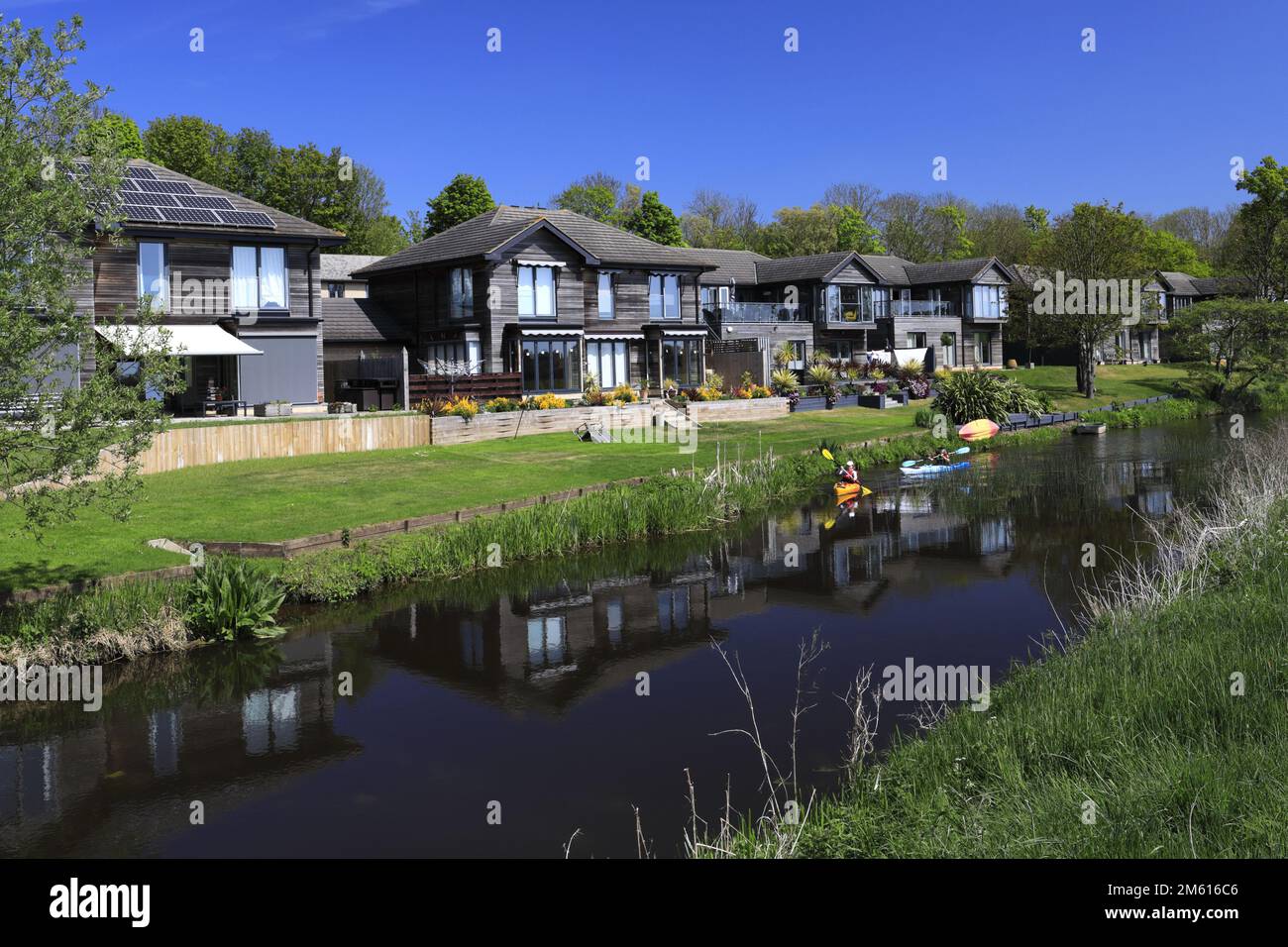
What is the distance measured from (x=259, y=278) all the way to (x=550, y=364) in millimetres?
12900

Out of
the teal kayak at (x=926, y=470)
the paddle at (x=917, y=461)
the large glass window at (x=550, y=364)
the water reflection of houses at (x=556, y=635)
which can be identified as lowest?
the water reflection of houses at (x=556, y=635)

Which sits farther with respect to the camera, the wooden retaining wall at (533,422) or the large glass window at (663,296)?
the large glass window at (663,296)

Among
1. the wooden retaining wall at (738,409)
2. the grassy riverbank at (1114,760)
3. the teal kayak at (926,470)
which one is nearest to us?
the grassy riverbank at (1114,760)

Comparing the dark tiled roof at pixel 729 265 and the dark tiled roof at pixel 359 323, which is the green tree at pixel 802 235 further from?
the dark tiled roof at pixel 359 323

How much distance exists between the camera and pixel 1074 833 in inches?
357

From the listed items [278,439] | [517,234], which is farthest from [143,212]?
[517,234]

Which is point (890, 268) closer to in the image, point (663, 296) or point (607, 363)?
point (663, 296)

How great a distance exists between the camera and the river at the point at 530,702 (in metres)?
11.8

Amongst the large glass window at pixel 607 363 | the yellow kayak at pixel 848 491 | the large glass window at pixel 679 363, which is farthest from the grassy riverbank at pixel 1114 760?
the large glass window at pixel 679 363

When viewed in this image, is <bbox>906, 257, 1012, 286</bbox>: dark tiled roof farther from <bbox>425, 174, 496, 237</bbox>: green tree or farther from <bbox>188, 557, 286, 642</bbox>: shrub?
<bbox>188, 557, 286, 642</bbox>: shrub

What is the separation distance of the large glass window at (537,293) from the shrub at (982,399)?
56.9ft

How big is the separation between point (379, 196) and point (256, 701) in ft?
291

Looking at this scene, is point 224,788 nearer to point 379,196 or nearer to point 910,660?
point 910,660
